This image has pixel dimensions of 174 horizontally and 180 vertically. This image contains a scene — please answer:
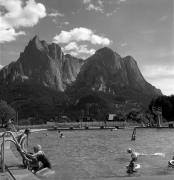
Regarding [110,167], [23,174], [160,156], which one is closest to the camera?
[23,174]

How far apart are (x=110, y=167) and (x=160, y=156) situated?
23.6 feet

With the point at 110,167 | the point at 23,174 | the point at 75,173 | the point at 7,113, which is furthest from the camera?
the point at 7,113

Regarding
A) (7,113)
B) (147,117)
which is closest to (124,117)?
(147,117)

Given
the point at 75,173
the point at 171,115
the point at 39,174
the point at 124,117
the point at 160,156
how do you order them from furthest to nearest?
the point at 124,117 < the point at 171,115 < the point at 160,156 < the point at 75,173 < the point at 39,174

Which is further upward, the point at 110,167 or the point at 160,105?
the point at 160,105

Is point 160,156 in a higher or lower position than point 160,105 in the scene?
lower

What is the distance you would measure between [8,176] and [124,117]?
146 m

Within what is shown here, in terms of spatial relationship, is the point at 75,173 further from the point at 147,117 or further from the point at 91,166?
the point at 147,117

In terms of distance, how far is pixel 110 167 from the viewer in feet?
66.5

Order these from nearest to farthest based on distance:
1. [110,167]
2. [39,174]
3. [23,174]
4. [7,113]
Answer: [23,174] < [39,174] < [110,167] < [7,113]

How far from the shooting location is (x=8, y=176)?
10398 mm

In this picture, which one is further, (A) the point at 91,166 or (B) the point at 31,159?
(A) the point at 91,166

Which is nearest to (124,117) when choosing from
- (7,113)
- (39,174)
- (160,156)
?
(7,113)

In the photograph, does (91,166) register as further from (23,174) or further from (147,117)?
(147,117)
